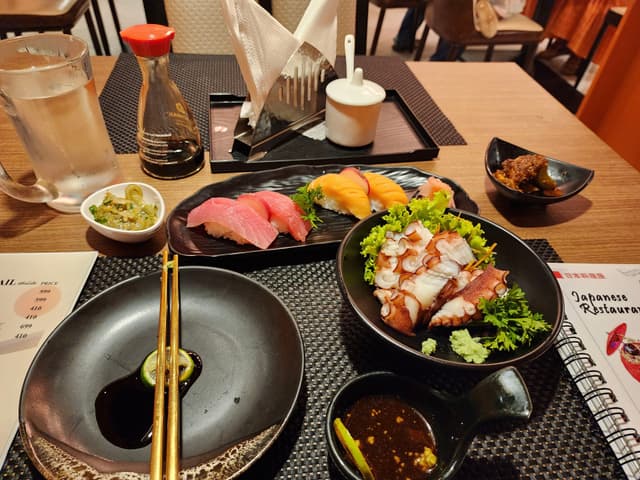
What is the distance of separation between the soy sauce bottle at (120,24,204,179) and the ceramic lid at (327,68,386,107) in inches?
17.7

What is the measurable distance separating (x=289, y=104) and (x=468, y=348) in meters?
0.99

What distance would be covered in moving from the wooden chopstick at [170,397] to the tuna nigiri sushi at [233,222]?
7.0 inches

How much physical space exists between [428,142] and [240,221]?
762 millimetres

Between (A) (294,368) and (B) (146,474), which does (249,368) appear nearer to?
(A) (294,368)

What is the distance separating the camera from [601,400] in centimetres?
77

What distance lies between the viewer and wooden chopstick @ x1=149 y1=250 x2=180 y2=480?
0.61 meters

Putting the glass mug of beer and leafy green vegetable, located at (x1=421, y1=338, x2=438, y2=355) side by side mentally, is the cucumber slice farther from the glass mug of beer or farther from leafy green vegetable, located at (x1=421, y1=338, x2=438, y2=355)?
the glass mug of beer

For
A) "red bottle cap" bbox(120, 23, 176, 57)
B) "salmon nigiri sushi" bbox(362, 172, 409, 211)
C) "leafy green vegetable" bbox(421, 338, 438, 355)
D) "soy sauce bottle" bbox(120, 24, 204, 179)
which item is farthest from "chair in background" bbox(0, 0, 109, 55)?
"leafy green vegetable" bbox(421, 338, 438, 355)

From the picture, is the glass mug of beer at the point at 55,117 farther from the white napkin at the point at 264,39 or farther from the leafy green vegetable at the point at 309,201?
the leafy green vegetable at the point at 309,201

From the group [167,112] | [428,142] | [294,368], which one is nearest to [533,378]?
[294,368]

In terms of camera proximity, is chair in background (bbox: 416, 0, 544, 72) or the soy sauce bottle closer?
the soy sauce bottle

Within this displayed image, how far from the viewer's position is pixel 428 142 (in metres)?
1.43

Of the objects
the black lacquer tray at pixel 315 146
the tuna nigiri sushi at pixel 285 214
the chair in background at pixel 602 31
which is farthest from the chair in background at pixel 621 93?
the tuna nigiri sushi at pixel 285 214

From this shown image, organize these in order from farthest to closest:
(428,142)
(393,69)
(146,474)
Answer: (393,69)
(428,142)
(146,474)
